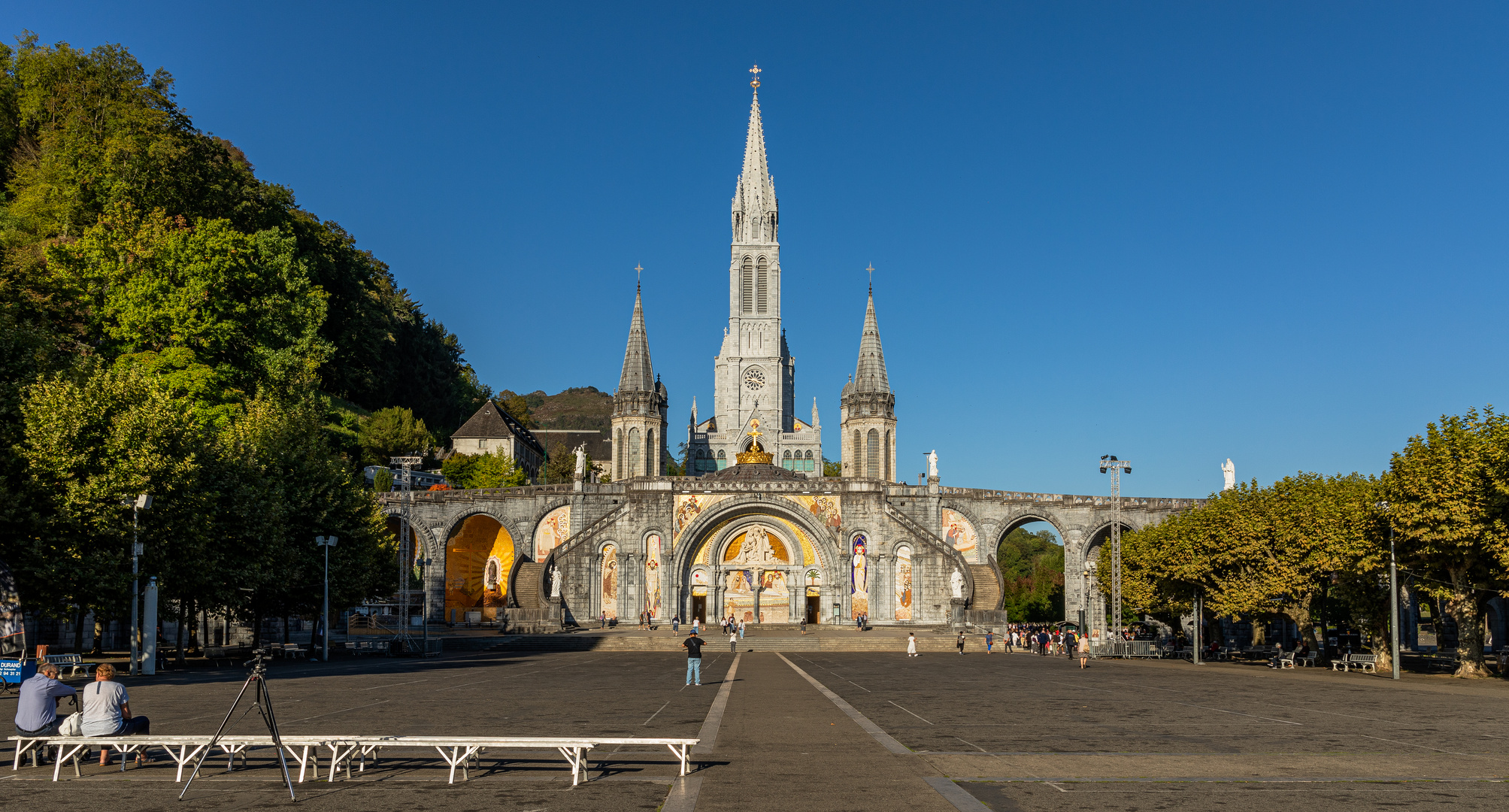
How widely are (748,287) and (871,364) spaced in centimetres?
5044

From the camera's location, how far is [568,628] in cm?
5738

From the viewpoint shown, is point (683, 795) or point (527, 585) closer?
point (683, 795)

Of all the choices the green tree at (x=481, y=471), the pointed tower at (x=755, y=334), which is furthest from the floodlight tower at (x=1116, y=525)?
the pointed tower at (x=755, y=334)

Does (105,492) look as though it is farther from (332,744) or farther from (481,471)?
(481,471)

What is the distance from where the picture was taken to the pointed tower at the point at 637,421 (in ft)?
238

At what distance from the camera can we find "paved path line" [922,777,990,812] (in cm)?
1031

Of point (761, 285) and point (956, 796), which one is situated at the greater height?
point (761, 285)

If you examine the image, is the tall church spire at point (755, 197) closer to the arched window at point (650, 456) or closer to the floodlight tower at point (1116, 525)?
the arched window at point (650, 456)

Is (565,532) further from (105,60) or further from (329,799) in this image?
(329,799)

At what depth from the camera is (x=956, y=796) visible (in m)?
10.9

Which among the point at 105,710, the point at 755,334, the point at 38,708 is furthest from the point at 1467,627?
the point at 755,334

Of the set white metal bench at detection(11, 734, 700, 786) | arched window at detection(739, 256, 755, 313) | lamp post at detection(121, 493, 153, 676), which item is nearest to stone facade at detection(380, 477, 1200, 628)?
lamp post at detection(121, 493, 153, 676)

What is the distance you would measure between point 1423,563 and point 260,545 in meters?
37.1

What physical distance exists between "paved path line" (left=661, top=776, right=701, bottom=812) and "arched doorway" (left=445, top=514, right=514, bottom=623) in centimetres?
5888
